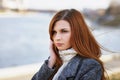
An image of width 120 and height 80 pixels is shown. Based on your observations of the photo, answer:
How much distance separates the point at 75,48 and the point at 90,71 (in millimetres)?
136

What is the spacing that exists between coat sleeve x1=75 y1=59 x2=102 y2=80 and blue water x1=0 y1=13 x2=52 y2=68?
343 inches

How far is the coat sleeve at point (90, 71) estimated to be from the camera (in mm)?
1706

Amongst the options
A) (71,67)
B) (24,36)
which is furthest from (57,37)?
(24,36)

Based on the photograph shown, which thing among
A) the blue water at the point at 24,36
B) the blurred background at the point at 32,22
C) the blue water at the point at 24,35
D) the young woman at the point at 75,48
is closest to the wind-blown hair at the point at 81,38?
the young woman at the point at 75,48

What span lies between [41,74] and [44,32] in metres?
10.0

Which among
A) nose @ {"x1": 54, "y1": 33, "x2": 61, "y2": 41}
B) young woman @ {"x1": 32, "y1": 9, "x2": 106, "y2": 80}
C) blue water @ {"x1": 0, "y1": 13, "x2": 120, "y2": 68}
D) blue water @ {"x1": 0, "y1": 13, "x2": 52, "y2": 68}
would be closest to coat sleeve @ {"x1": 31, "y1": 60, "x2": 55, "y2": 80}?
young woman @ {"x1": 32, "y1": 9, "x2": 106, "y2": 80}

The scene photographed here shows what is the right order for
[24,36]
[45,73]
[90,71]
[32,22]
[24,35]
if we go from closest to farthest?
[90,71], [45,73], [32,22], [24,36], [24,35]

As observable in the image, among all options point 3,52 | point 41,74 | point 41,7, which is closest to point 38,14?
point 41,7

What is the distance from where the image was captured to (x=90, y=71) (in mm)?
1717

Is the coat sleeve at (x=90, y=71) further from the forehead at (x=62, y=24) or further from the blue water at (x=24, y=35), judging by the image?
the blue water at (x=24, y=35)

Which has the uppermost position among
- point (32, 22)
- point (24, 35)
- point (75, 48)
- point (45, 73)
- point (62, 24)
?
point (62, 24)

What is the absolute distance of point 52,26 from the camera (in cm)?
186

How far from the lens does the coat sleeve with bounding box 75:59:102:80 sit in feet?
5.60

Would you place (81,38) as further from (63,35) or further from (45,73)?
(45,73)
